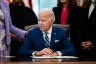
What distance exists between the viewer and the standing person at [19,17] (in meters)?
4.71

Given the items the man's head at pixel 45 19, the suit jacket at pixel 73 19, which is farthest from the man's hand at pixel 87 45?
the man's head at pixel 45 19

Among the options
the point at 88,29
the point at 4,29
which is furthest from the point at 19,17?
the point at 4,29

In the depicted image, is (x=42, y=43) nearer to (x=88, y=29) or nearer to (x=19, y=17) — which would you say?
(x=88, y=29)

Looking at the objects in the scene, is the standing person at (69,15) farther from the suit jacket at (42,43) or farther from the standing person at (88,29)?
the suit jacket at (42,43)

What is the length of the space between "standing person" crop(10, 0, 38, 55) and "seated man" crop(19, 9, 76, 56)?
1256 millimetres

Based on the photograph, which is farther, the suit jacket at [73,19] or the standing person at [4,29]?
the suit jacket at [73,19]

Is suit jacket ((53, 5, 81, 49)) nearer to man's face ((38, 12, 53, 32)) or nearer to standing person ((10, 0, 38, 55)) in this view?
standing person ((10, 0, 38, 55))

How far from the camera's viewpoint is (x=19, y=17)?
4738 mm

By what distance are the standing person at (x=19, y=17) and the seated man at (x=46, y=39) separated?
1.26m

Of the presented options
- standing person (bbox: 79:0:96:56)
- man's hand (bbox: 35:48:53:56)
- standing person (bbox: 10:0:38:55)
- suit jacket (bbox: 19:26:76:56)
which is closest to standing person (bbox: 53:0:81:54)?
standing person (bbox: 79:0:96:56)

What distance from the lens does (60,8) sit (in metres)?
4.81

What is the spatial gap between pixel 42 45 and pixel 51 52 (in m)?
0.19

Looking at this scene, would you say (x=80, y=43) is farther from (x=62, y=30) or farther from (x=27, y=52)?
(x=27, y=52)

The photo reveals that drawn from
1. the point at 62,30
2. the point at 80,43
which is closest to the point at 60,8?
the point at 80,43
